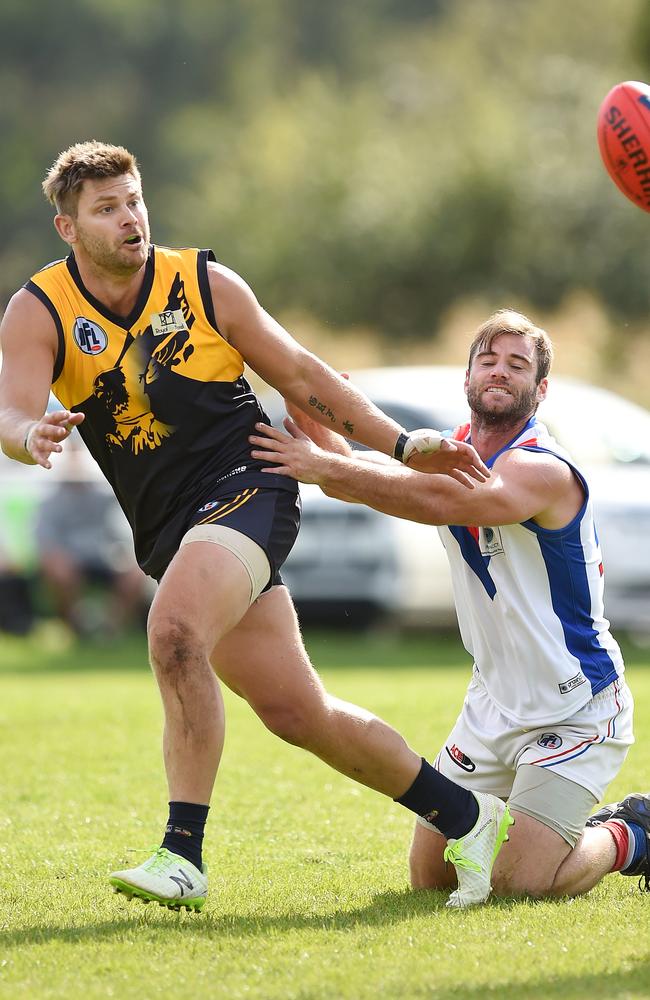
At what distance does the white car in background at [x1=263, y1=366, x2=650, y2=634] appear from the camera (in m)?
12.7

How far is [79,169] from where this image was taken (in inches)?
195

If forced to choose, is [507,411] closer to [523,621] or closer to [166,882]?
[523,621]

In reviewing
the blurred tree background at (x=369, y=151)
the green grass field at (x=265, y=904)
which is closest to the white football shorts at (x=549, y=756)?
the green grass field at (x=265, y=904)

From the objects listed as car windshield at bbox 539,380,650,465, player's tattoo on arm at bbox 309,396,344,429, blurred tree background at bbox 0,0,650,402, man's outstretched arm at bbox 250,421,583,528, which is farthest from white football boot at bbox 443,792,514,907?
blurred tree background at bbox 0,0,650,402

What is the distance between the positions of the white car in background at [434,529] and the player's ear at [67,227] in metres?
7.75

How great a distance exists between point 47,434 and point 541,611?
1.69 m

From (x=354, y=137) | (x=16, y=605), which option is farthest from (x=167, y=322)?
(x=354, y=137)

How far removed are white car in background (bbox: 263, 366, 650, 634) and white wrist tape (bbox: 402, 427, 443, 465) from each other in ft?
25.3

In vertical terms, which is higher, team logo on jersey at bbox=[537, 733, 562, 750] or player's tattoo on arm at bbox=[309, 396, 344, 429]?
player's tattoo on arm at bbox=[309, 396, 344, 429]

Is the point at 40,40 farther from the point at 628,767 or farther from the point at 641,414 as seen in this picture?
the point at 628,767

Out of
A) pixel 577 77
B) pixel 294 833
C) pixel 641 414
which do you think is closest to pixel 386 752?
pixel 294 833

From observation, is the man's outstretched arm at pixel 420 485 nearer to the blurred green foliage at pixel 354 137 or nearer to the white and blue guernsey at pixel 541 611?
the white and blue guernsey at pixel 541 611

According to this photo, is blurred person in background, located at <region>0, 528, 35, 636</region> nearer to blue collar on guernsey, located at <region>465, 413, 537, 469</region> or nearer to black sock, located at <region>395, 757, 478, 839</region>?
blue collar on guernsey, located at <region>465, 413, 537, 469</region>

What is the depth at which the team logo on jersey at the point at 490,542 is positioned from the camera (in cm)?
510
